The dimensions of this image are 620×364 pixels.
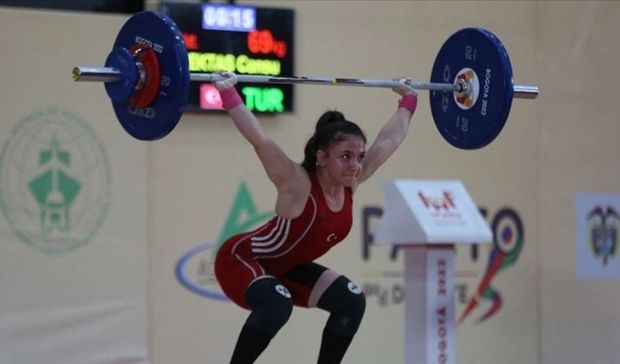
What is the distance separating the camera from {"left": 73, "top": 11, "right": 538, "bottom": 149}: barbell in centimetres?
375

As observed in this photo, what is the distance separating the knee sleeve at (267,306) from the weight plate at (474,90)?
0.98m

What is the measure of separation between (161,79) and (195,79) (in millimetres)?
113

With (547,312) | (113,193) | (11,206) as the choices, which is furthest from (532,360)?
(11,206)

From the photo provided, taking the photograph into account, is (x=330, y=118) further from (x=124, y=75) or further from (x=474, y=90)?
(x=124, y=75)

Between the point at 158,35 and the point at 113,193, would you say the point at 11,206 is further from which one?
the point at 158,35

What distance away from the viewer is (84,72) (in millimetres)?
3758

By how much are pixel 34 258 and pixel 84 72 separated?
221 cm

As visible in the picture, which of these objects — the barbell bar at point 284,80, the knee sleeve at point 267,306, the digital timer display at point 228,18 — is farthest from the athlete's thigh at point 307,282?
the digital timer display at point 228,18

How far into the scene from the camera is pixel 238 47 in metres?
5.89

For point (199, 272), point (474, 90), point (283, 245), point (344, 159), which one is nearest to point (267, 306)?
point (283, 245)

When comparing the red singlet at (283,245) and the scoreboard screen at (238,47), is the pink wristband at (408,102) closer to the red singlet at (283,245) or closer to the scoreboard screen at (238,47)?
the red singlet at (283,245)

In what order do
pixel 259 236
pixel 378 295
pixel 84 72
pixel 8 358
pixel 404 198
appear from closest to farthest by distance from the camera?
pixel 84 72
pixel 259 236
pixel 404 198
pixel 8 358
pixel 378 295

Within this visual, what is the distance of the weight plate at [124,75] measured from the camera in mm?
3812

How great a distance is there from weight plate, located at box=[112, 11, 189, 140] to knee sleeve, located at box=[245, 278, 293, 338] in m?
0.61
